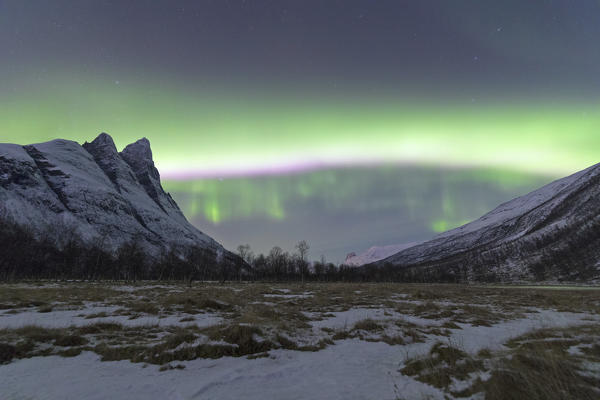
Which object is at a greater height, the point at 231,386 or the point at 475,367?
the point at 475,367

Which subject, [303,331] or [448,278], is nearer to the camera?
[303,331]

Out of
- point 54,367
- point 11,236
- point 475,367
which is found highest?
point 11,236

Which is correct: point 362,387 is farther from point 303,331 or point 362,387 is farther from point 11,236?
point 11,236

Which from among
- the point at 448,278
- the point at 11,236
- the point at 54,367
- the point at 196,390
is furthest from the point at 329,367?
the point at 448,278

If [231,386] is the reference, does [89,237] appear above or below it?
above

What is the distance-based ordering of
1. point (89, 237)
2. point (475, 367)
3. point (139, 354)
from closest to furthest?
point (475, 367) < point (139, 354) < point (89, 237)

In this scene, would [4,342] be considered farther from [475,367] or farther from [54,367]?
[475,367]

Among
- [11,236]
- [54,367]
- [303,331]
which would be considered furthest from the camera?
[11,236]

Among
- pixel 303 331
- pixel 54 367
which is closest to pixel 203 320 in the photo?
pixel 303 331

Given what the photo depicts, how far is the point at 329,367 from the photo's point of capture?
28.5 ft

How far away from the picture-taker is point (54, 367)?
8.41 metres

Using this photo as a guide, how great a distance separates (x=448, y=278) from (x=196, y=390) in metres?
218

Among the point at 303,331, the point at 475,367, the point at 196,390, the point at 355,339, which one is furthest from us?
the point at 303,331

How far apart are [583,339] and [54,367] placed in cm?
1919
